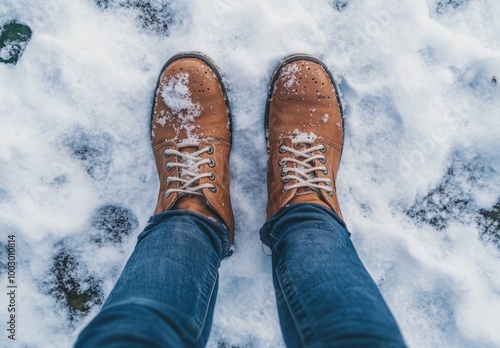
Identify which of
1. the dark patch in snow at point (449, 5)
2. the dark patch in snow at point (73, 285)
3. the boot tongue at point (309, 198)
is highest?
the dark patch in snow at point (449, 5)

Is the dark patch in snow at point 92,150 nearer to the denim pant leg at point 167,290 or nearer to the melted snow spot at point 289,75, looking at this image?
the denim pant leg at point 167,290

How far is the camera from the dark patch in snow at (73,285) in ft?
4.12

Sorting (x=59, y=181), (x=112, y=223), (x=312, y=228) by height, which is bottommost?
(x=312, y=228)

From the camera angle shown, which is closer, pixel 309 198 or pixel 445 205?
pixel 309 198

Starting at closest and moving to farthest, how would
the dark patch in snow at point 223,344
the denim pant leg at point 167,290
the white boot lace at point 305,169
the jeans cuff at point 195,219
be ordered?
the denim pant leg at point 167,290, the jeans cuff at point 195,219, the white boot lace at point 305,169, the dark patch in snow at point 223,344

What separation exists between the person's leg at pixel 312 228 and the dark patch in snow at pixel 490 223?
0.51 meters

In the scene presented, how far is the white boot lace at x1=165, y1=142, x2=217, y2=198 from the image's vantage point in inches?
43.6

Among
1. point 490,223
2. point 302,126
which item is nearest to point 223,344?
point 302,126

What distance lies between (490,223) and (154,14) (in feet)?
4.29

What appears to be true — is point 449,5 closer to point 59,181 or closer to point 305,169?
point 305,169

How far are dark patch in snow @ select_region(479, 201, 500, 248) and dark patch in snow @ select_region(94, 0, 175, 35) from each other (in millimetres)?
1211

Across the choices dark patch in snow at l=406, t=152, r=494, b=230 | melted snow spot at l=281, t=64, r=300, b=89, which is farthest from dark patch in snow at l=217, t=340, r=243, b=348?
melted snow spot at l=281, t=64, r=300, b=89

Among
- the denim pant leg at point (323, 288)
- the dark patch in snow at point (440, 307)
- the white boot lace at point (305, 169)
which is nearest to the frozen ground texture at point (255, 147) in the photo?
the dark patch in snow at point (440, 307)

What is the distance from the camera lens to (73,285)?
49.8 inches
